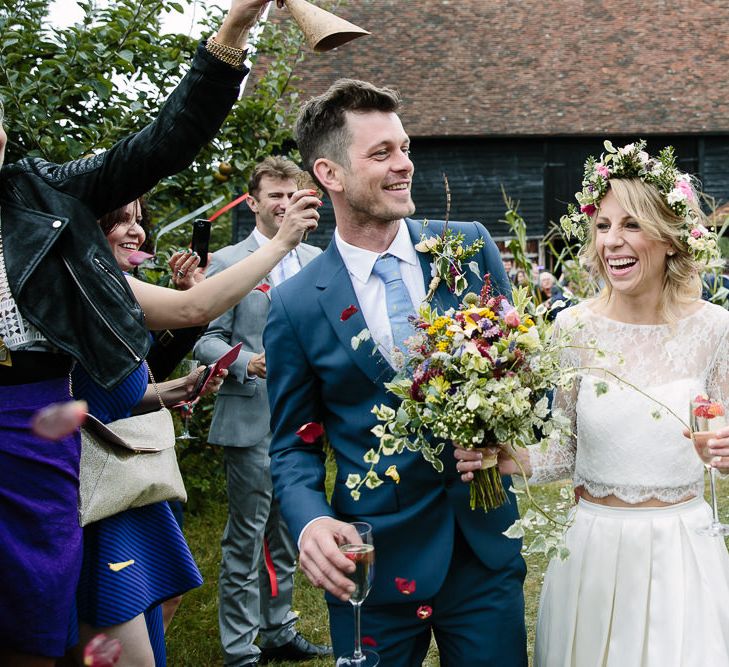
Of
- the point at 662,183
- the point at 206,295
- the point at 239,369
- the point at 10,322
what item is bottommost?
the point at 239,369

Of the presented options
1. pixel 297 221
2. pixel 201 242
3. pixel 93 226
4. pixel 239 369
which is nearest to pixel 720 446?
pixel 297 221

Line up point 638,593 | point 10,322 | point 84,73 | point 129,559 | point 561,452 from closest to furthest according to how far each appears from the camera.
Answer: point 10,322
point 129,559
point 638,593
point 561,452
point 84,73

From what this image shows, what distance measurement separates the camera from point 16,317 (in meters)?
2.35

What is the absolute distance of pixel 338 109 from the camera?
307 cm

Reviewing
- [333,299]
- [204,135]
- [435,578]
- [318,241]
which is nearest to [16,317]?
[204,135]

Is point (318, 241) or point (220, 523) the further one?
point (318, 241)

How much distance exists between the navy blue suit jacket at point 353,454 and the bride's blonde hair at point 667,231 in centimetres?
65

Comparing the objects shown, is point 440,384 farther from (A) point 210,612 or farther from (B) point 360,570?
(A) point 210,612

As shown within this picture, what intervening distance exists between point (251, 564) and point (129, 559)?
91.0 inches

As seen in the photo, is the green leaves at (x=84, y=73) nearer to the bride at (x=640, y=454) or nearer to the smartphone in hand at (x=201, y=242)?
the smartphone in hand at (x=201, y=242)

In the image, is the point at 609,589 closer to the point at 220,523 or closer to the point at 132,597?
the point at 132,597

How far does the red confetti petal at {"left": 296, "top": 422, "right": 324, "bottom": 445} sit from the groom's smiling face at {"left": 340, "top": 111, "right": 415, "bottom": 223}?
70cm

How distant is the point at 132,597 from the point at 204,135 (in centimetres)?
146

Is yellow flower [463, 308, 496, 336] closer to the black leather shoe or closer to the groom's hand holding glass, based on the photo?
the groom's hand holding glass
